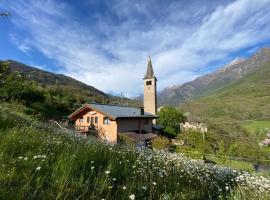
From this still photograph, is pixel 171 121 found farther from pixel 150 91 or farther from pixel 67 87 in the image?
pixel 67 87

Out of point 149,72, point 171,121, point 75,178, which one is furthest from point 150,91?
point 75,178

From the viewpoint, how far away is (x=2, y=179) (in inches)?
91.4

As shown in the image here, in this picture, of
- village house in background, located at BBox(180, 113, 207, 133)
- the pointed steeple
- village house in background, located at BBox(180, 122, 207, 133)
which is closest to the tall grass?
village house in background, located at BBox(180, 113, 207, 133)

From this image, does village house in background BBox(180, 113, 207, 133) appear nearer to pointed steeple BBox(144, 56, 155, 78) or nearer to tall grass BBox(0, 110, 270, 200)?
pointed steeple BBox(144, 56, 155, 78)

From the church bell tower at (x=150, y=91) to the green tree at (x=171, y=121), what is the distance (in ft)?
13.9

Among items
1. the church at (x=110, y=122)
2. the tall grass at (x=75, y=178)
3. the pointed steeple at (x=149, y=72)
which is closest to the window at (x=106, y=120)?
the church at (x=110, y=122)

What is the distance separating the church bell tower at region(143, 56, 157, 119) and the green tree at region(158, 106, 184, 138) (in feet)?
13.9

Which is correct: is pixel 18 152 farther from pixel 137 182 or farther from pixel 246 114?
pixel 246 114

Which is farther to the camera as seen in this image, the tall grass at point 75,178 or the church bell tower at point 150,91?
the church bell tower at point 150,91

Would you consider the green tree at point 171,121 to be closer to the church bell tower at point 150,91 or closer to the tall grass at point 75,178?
the church bell tower at point 150,91

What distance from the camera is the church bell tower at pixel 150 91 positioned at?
54469 mm

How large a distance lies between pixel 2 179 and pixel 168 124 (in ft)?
158

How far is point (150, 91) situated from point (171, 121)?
34.3 feet

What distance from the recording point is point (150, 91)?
184 ft
